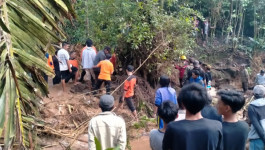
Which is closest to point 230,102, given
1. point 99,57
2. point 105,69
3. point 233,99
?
point 233,99

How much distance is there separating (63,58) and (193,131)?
658 centimetres

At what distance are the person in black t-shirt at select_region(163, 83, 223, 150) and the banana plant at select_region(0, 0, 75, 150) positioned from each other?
1122 millimetres

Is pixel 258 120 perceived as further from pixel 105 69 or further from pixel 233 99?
pixel 105 69

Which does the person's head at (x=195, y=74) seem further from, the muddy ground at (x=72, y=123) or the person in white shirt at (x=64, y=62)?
the person in white shirt at (x=64, y=62)

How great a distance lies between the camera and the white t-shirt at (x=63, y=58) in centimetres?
852

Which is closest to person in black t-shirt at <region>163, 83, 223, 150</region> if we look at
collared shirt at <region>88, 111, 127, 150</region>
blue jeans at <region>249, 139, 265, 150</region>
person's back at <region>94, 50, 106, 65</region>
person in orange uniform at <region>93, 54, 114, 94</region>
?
collared shirt at <region>88, 111, 127, 150</region>

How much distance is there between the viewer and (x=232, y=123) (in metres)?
3.13

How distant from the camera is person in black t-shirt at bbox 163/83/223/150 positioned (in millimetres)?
2625

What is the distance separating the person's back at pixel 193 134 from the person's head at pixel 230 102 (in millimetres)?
529

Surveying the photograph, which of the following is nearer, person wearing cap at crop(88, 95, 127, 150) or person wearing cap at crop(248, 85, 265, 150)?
person wearing cap at crop(88, 95, 127, 150)

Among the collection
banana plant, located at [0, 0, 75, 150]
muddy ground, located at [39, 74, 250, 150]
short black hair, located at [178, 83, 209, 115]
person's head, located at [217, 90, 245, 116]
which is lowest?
muddy ground, located at [39, 74, 250, 150]

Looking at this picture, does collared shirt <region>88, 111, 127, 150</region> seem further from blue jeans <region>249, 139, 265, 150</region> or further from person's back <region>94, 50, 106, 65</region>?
person's back <region>94, 50, 106, 65</region>

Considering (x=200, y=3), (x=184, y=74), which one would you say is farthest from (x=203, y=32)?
(x=184, y=74)

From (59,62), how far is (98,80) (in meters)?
1.22
